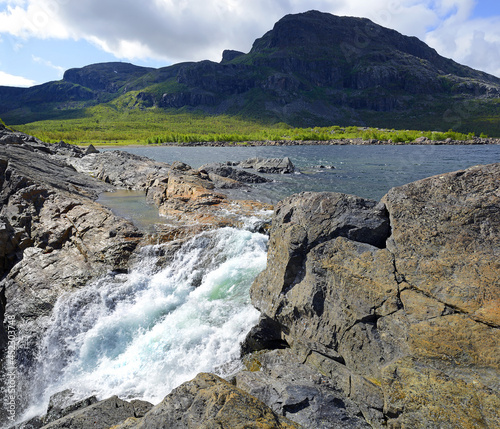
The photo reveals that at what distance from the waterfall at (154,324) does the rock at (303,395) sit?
182cm

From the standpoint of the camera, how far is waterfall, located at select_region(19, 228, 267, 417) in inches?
373

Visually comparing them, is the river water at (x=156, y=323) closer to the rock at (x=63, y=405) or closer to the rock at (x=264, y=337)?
the rock at (x=63, y=405)

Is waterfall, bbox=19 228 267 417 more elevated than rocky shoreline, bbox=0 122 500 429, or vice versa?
rocky shoreline, bbox=0 122 500 429

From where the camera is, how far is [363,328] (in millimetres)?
7184

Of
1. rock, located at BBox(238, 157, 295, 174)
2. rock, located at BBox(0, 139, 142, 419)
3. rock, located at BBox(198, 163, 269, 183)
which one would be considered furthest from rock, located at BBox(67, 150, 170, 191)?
rock, located at BBox(238, 157, 295, 174)

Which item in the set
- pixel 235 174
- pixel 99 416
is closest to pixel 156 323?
pixel 99 416

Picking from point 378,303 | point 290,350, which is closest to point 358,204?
point 378,303

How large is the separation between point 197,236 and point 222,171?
2086 cm

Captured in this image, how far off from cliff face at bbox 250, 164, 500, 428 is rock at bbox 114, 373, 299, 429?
257 cm

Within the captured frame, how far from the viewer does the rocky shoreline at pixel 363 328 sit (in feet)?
17.7

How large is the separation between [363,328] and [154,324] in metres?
7.70

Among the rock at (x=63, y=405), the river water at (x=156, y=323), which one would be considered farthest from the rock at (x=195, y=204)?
the rock at (x=63, y=405)

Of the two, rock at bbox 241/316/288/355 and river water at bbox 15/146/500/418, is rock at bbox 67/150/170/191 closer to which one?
river water at bbox 15/146/500/418

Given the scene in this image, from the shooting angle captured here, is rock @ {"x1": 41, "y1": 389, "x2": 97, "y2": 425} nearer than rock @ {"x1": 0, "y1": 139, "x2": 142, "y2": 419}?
Yes
